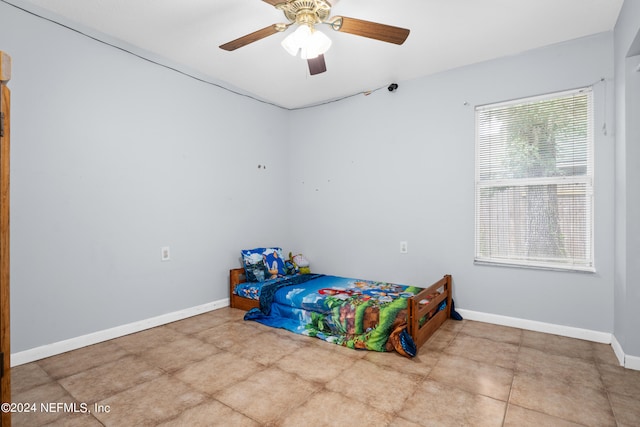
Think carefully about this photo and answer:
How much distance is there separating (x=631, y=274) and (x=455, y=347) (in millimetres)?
1261

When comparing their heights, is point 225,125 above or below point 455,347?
above

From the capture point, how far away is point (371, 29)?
6.56 feet

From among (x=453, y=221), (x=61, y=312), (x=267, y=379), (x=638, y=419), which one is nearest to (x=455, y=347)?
(x=638, y=419)

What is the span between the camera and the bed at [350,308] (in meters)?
2.46

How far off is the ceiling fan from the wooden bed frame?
1836 mm

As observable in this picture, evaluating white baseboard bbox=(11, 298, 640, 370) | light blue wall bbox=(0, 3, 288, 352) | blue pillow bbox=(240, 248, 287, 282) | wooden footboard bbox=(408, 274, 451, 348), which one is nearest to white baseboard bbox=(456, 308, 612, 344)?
white baseboard bbox=(11, 298, 640, 370)

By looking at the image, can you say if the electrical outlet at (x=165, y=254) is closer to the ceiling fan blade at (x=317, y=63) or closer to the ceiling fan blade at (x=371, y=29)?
the ceiling fan blade at (x=317, y=63)

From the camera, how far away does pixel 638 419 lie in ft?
5.33

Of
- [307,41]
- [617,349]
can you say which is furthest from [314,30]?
[617,349]

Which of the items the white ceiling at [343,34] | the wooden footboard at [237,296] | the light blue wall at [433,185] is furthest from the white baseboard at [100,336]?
the white ceiling at [343,34]

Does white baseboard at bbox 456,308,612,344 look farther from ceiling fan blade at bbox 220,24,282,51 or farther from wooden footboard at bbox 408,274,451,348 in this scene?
ceiling fan blade at bbox 220,24,282,51

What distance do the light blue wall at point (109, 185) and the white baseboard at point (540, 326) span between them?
2633mm

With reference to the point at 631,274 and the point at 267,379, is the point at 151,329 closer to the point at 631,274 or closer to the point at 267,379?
the point at 267,379

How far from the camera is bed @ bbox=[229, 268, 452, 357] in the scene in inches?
97.0
